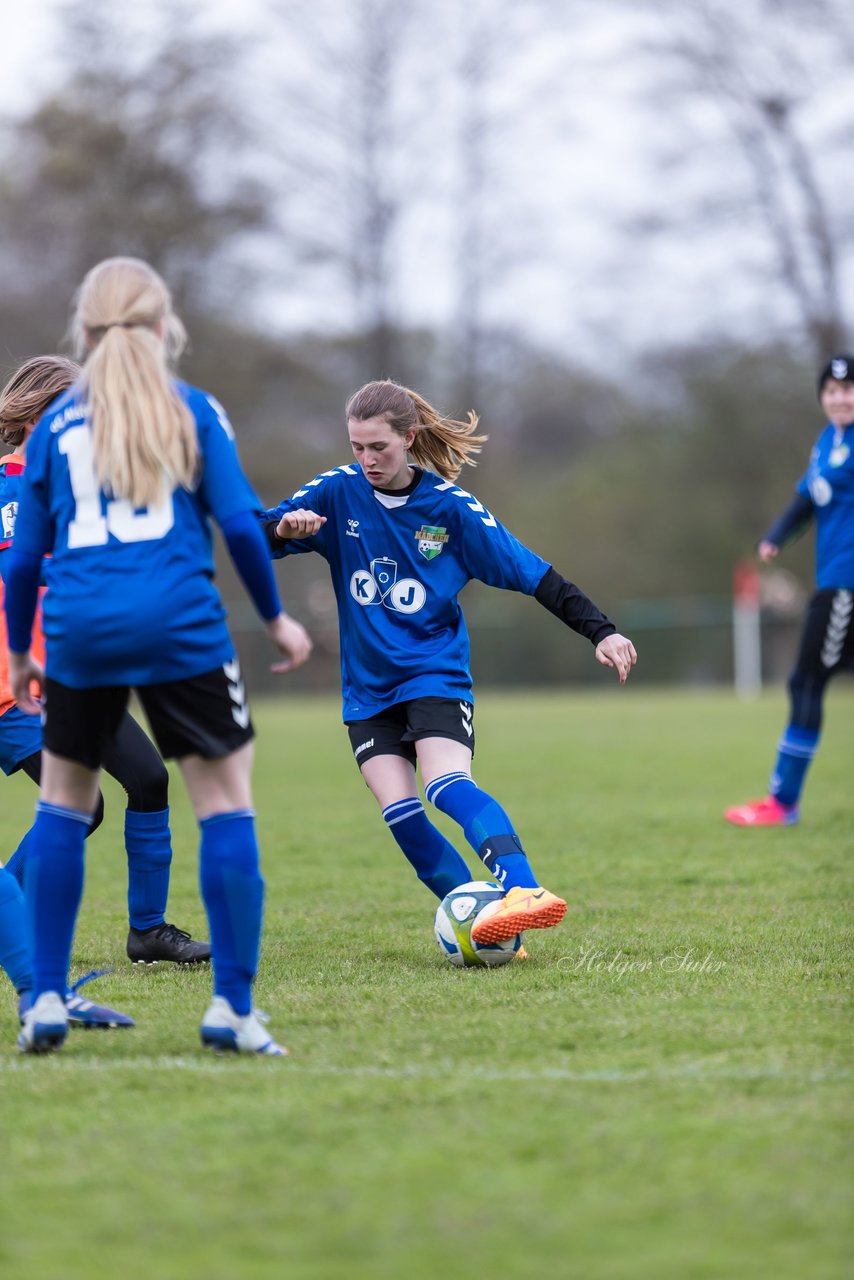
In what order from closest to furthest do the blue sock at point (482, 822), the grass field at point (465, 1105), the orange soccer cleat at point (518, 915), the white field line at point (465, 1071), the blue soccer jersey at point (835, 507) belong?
the grass field at point (465, 1105)
the white field line at point (465, 1071)
the orange soccer cleat at point (518, 915)
the blue sock at point (482, 822)
the blue soccer jersey at point (835, 507)

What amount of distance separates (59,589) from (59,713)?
0.28 meters

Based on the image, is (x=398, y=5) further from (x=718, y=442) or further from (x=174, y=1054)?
(x=174, y=1054)

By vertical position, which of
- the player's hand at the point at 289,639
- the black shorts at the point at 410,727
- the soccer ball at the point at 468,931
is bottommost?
the soccer ball at the point at 468,931

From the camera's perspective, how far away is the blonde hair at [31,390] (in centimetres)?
457

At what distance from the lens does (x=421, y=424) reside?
529 cm

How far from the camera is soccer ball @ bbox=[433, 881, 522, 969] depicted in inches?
187

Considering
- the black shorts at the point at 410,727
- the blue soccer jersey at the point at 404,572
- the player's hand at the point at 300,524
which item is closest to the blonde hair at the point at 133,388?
the player's hand at the point at 300,524

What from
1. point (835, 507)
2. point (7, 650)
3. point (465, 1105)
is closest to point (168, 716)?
point (465, 1105)

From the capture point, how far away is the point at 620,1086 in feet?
10.7

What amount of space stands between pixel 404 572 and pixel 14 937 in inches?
69.0

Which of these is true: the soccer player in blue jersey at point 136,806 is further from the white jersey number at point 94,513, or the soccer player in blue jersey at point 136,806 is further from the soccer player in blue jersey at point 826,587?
the soccer player in blue jersey at point 826,587

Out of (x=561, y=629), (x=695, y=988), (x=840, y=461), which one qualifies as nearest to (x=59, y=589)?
(x=695, y=988)

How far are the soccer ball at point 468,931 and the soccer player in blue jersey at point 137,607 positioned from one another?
3.87 ft

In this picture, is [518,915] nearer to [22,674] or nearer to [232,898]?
[232,898]
